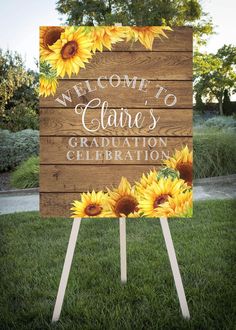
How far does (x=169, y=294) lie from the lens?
307 centimetres

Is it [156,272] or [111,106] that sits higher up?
[111,106]

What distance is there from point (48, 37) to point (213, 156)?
19.3 ft

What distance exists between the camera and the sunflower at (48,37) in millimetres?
2557

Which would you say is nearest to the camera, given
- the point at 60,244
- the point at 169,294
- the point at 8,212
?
the point at 169,294

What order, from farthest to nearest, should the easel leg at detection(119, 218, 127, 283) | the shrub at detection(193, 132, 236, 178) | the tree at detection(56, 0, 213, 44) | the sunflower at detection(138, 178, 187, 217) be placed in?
1. the tree at detection(56, 0, 213, 44)
2. the shrub at detection(193, 132, 236, 178)
3. the easel leg at detection(119, 218, 127, 283)
4. the sunflower at detection(138, 178, 187, 217)

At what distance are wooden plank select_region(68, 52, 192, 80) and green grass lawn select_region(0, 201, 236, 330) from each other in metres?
1.34

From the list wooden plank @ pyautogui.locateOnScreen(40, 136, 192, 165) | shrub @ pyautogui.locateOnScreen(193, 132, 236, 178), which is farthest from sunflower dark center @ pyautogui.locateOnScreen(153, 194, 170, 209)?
shrub @ pyautogui.locateOnScreen(193, 132, 236, 178)

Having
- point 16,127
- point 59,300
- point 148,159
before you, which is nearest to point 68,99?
point 148,159

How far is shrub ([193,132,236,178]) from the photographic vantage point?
7.84m

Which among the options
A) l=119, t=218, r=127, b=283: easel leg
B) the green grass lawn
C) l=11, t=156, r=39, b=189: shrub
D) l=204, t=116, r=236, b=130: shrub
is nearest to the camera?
the green grass lawn

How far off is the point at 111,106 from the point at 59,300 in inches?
43.4

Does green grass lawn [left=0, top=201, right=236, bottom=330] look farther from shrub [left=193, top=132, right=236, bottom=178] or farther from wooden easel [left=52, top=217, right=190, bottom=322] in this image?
shrub [left=193, top=132, right=236, bottom=178]

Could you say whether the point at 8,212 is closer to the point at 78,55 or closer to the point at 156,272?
the point at 156,272

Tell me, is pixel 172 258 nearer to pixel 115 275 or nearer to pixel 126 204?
pixel 126 204
